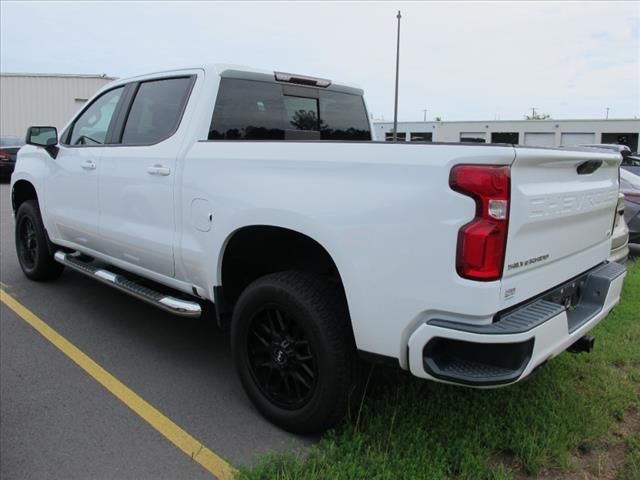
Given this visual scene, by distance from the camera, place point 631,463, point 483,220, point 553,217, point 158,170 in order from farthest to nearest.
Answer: point 158,170 → point 631,463 → point 553,217 → point 483,220

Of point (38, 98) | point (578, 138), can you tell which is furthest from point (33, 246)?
point (578, 138)

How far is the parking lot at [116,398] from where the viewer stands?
2912 mm

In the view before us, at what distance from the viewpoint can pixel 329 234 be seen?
8.81ft

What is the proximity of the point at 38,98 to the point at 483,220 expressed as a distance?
34676mm

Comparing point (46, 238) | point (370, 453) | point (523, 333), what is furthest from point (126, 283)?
point (523, 333)

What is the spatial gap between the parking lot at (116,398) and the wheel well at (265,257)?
29.0 inches

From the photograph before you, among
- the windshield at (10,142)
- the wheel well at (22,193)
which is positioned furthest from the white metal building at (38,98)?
the wheel well at (22,193)

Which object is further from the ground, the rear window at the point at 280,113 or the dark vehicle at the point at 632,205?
the rear window at the point at 280,113

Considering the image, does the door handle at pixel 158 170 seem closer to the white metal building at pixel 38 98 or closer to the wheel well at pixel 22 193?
the wheel well at pixel 22 193

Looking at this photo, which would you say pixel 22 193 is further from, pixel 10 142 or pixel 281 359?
pixel 10 142

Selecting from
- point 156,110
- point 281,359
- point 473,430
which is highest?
point 156,110

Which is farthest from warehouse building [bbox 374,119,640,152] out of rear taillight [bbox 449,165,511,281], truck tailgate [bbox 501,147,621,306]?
rear taillight [bbox 449,165,511,281]

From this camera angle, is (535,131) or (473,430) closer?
(473,430)

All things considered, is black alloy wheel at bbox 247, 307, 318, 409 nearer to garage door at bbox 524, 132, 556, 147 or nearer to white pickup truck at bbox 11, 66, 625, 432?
white pickup truck at bbox 11, 66, 625, 432
